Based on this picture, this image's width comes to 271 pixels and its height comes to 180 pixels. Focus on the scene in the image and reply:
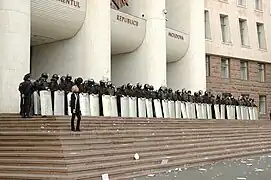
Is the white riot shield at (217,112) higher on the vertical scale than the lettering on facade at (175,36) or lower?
lower

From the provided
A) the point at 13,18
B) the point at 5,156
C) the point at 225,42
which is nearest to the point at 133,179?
the point at 5,156

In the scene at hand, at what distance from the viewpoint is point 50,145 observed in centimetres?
1350

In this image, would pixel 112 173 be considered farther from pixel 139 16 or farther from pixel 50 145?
pixel 139 16

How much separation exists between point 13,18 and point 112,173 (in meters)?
9.80

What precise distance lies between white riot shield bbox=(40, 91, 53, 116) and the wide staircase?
151cm

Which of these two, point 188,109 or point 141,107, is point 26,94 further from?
point 188,109

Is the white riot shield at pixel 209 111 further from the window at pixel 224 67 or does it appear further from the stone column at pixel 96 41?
the window at pixel 224 67

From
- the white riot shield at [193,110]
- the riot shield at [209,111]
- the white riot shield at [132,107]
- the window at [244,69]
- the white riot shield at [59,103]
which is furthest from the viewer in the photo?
the window at [244,69]

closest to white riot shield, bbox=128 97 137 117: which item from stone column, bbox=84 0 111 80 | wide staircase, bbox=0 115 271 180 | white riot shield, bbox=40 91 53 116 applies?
wide staircase, bbox=0 115 271 180

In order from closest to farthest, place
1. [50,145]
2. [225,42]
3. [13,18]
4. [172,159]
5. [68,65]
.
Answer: [50,145], [172,159], [13,18], [68,65], [225,42]

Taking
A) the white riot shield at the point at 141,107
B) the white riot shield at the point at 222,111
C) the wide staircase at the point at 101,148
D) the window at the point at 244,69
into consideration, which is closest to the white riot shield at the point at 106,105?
the wide staircase at the point at 101,148

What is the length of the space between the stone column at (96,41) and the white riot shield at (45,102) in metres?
7.34

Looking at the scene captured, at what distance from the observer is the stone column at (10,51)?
20.5 meters

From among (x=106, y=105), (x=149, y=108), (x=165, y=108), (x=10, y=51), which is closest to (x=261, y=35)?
(x=165, y=108)
